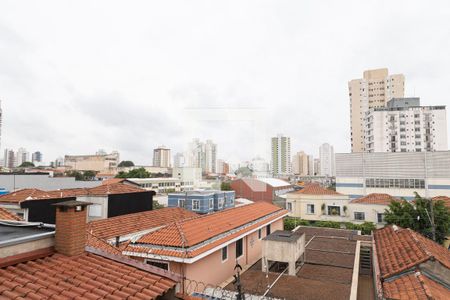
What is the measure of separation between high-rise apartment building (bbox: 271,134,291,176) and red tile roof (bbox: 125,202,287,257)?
324 feet

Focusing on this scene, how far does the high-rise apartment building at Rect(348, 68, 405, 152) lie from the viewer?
81000 mm

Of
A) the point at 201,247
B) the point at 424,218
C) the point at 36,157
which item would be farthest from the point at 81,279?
the point at 36,157

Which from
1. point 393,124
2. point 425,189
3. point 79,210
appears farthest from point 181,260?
point 393,124

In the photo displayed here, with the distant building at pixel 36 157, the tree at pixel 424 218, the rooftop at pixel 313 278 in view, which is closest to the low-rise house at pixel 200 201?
the rooftop at pixel 313 278

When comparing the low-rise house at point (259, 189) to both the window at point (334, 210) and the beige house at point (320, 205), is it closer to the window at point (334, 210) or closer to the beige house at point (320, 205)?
the beige house at point (320, 205)

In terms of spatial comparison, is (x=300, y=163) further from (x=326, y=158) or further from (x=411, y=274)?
(x=411, y=274)

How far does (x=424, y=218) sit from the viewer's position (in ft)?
62.0

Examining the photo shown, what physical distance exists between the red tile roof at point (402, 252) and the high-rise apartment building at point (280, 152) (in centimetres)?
9883

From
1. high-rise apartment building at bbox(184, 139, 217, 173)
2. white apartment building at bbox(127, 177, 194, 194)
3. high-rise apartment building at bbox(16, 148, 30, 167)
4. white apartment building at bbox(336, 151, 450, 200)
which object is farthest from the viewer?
high-rise apartment building at bbox(16, 148, 30, 167)

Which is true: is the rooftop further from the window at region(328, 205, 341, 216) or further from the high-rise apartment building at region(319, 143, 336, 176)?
the high-rise apartment building at region(319, 143, 336, 176)

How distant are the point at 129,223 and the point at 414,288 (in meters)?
12.6

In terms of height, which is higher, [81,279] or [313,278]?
[81,279]

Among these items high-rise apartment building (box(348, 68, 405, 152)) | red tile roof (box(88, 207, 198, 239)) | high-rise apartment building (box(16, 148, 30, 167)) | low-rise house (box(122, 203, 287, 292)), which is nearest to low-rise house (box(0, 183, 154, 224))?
red tile roof (box(88, 207, 198, 239))

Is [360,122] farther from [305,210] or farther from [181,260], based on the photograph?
[181,260]
